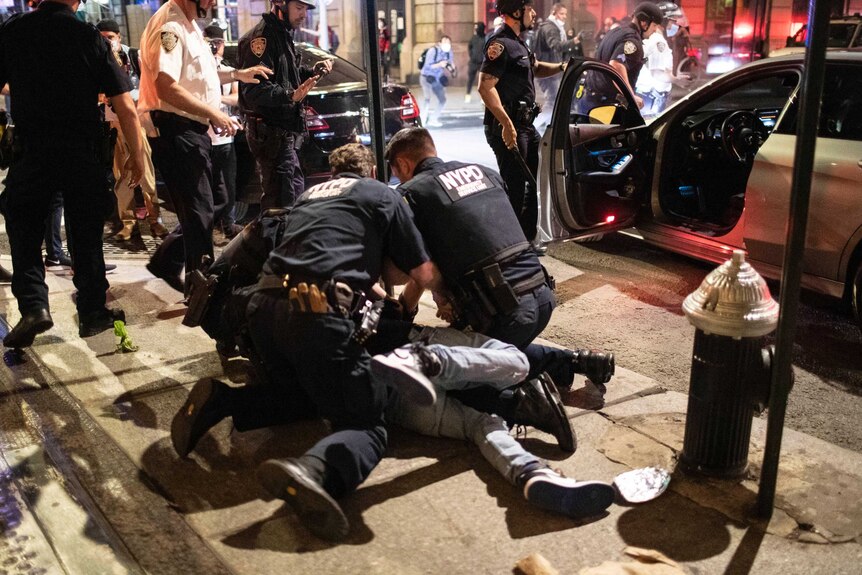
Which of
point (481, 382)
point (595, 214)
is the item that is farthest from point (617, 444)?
point (595, 214)

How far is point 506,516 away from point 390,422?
2.62 ft

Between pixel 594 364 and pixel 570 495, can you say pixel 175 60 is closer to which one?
pixel 594 364

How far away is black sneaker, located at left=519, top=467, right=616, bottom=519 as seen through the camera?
304cm

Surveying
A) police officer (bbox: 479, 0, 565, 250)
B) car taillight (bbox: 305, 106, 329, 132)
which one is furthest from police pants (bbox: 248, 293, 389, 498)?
car taillight (bbox: 305, 106, 329, 132)

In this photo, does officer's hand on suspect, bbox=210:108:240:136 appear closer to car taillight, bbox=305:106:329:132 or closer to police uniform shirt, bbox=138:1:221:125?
police uniform shirt, bbox=138:1:221:125

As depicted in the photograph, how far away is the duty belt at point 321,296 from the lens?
3215mm

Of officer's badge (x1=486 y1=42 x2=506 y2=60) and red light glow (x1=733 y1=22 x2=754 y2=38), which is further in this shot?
red light glow (x1=733 y1=22 x2=754 y2=38)

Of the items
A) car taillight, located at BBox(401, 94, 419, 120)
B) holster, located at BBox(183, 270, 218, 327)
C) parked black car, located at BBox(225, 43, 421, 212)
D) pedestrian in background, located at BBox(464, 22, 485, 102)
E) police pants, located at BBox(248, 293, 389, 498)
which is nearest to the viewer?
police pants, located at BBox(248, 293, 389, 498)

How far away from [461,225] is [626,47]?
5.52 meters

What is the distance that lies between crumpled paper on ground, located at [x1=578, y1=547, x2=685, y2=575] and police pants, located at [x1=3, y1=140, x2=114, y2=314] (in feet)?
10.8

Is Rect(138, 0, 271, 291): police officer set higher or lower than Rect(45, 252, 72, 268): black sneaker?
higher

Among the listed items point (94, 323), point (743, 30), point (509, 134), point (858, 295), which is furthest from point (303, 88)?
point (743, 30)

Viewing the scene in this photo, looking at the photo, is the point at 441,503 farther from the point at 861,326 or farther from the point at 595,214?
the point at 595,214

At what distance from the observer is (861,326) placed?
465 centimetres
